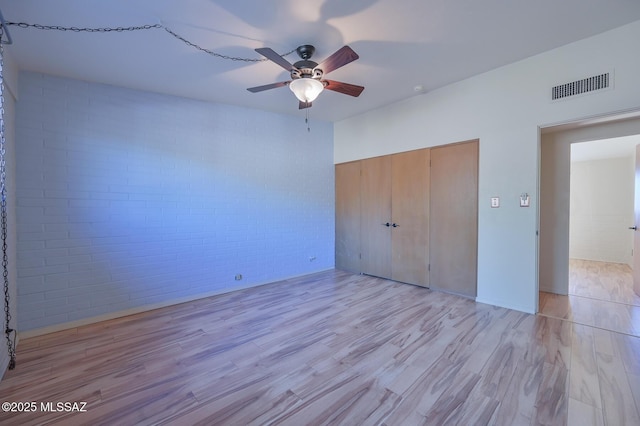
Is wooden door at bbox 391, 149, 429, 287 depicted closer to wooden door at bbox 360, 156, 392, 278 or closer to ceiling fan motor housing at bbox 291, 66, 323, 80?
wooden door at bbox 360, 156, 392, 278

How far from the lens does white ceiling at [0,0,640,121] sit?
211cm

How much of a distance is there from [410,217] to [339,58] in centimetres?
279

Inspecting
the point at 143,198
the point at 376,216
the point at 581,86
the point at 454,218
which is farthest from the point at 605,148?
the point at 143,198

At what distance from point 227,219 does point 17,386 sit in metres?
2.58

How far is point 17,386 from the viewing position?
1.99 meters

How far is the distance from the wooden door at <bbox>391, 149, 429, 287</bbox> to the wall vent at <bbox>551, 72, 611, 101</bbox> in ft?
5.00

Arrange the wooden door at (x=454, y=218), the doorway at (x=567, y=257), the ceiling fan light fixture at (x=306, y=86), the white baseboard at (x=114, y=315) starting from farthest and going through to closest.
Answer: the wooden door at (x=454, y=218)
the doorway at (x=567, y=257)
the white baseboard at (x=114, y=315)
the ceiling fan light fixture at (x=306, y=86)

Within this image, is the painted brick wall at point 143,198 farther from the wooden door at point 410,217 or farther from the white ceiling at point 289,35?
the wooden door at point 410,217

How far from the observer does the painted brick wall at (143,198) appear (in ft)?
9.39

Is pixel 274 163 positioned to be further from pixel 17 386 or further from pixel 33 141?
pixel 17 386

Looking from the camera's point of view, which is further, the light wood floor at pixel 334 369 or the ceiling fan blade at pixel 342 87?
the ceiling fan blade at pixel 342 87

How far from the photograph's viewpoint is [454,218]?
12.3ft

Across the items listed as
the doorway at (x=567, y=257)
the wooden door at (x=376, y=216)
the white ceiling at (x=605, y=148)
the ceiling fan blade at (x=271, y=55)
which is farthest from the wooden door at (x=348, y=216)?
the white ceiling at (x=605, y=148)

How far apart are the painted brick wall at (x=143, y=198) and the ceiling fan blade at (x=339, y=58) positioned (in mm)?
2298
